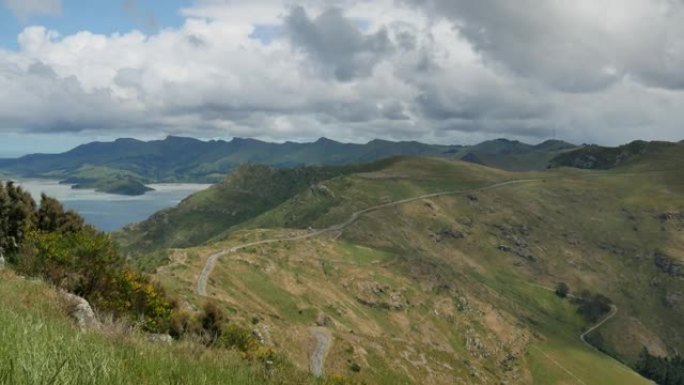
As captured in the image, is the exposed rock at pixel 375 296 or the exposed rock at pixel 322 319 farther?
the exposed rock at pixel 375 296

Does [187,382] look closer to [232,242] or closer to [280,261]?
[280,261]

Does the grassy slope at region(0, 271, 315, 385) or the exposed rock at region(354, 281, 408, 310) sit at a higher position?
the grassy slope at region(0, 271, 315, 385)

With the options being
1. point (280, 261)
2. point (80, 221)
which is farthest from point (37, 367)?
point (280, 261)

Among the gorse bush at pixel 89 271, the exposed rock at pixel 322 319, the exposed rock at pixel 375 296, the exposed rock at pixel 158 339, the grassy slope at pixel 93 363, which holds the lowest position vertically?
the exposed rock at pixel 375 296

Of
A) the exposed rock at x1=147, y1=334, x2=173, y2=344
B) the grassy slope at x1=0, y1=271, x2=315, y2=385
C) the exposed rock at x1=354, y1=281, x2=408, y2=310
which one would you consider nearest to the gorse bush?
the exposed rock at x1=147, y1=334, x2=173, y2=344

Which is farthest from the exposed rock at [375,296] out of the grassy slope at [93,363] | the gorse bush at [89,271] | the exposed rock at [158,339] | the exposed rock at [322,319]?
the grassy slope at [93,363]

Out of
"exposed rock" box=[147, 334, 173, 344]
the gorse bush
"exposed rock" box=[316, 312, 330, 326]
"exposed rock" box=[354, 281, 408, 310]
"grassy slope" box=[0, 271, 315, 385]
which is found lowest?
"exposed rock" box=[354, 281, 408, 310]

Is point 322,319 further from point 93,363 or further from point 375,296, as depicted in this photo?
point 93,363

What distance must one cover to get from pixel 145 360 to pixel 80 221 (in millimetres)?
50821

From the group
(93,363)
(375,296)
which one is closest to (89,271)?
(93,363)

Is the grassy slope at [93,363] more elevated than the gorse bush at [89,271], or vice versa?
the grassy slope at [93,363]

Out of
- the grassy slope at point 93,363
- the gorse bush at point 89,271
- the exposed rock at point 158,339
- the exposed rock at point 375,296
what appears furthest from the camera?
the exposed rock at point 375,296

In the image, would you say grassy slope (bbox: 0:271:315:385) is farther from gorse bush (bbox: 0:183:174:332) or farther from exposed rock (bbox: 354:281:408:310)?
exposed rock (bbox: 354:281:408:310)

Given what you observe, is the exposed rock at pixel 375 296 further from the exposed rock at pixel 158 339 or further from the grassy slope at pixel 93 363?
the grassy slope at pixel 93 363
